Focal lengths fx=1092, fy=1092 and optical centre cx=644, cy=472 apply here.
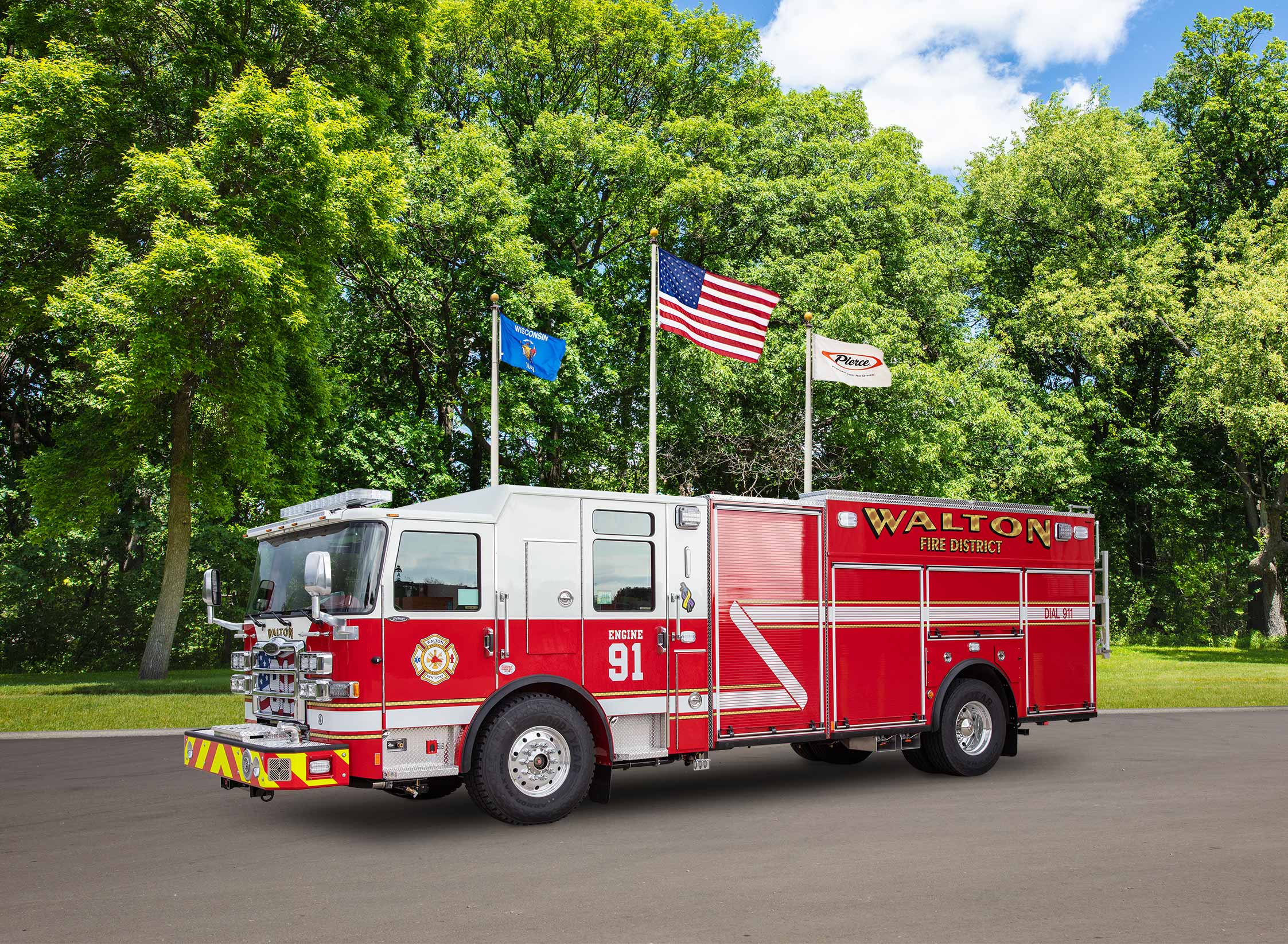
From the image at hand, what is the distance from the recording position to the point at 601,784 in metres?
9.59

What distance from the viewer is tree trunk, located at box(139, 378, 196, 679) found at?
23703 mm

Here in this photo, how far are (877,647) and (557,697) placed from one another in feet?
11.9

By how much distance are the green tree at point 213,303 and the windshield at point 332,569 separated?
12026mm

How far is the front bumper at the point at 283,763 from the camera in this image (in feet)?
26.8

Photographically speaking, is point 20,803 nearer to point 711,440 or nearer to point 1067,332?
point 711,440

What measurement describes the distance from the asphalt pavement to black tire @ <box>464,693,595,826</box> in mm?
198

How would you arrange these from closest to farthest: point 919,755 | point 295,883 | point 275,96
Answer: point 295,883, point 919,755, point 275,96

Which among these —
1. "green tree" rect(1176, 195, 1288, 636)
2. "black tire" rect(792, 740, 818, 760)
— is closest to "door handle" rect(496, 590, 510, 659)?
"black tire" rect(792, 740, 818, 760)

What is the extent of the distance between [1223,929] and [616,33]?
31178 mm

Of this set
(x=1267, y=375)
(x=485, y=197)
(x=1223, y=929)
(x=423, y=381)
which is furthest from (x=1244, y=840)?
(x=1267, y=375)

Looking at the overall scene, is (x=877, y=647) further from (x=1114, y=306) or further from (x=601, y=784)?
(x=1114, y=306)

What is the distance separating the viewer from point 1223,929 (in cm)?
618

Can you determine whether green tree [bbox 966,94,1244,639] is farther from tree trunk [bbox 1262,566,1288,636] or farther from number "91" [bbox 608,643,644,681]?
number "91" [bbox 608,643,644,681]

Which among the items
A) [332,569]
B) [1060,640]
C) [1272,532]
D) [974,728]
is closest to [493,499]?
[332,569]
